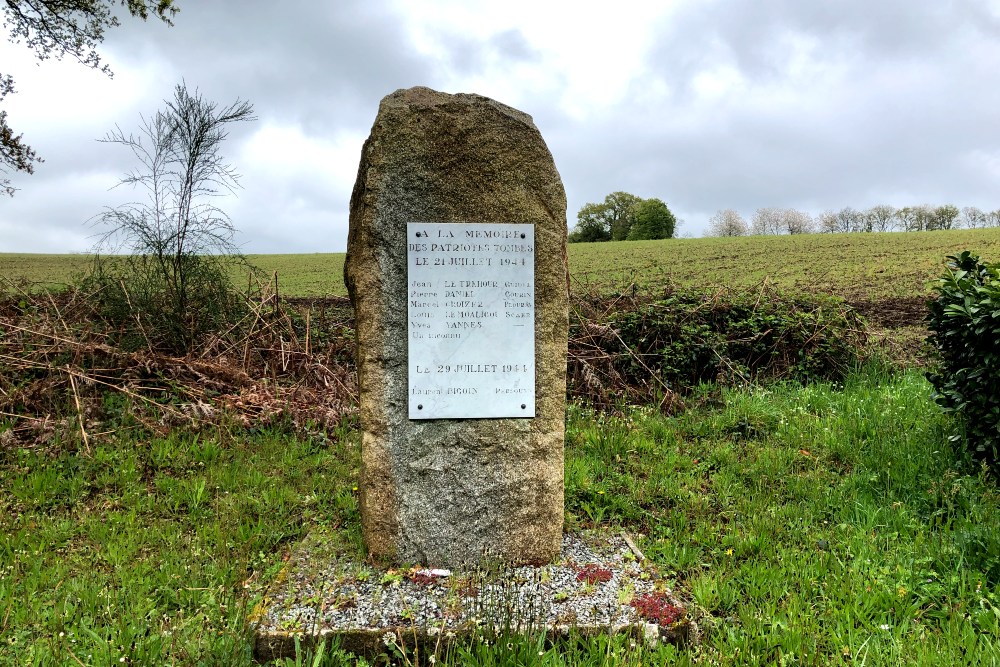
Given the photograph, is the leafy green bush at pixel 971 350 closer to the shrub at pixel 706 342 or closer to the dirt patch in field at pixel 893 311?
the shrub at pixel 706 342

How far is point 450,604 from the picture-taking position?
118 inches

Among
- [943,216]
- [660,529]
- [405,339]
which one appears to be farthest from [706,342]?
[943,216]

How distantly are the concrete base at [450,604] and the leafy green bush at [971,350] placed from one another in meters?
3.00

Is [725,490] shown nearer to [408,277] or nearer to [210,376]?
[408,277]

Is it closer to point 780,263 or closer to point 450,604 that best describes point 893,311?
point 450,604

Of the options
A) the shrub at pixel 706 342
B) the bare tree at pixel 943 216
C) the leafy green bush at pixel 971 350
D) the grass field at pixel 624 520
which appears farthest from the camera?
the bare tree at pixel 943 216

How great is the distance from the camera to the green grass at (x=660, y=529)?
2.93 meters

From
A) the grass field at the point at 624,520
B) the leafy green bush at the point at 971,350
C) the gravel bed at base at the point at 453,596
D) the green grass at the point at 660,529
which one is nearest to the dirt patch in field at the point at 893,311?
the grass field at the point at 624,520

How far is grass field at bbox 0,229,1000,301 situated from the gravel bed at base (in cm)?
674

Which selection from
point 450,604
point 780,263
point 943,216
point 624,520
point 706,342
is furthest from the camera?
point 943,216

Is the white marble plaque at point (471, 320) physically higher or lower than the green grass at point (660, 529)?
higher

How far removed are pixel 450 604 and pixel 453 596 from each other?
0.30 ft

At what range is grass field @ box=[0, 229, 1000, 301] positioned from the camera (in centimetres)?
1530

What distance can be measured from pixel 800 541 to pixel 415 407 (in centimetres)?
265
